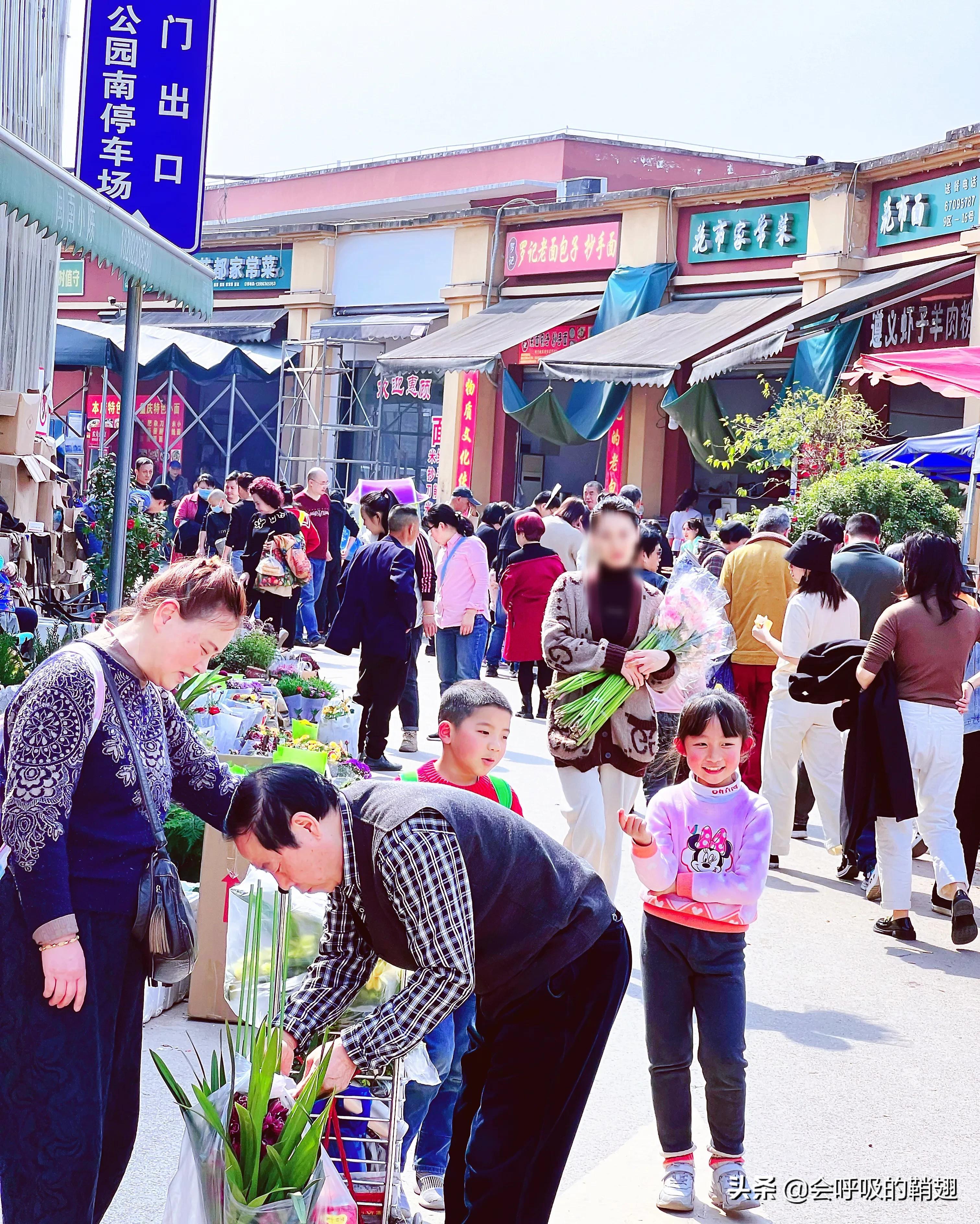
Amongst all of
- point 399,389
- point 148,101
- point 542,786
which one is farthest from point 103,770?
point 399,389

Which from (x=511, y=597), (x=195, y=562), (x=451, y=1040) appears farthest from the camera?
(x=511, y=597)

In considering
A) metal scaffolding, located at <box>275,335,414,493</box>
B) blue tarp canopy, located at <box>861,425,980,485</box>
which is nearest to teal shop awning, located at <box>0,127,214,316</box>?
blue tarp canopy, located at <box>861,425,980,485</box>

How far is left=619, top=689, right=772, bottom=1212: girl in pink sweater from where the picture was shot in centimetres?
403

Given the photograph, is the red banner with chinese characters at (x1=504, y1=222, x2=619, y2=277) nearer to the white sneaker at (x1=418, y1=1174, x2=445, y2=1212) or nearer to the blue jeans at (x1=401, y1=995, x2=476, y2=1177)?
the blue jeans at (x1=401, y1=995, x2=476, y2=1177)

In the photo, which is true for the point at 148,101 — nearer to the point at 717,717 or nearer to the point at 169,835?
the point at 169,835

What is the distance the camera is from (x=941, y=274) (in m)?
15.8

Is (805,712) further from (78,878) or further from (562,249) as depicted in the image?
(562,249)

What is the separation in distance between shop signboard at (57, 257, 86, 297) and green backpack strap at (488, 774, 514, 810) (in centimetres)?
2855

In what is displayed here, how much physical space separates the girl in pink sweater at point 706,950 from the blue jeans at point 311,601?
10.5 metres

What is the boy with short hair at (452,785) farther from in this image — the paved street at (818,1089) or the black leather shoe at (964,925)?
the black leather shoe at (964,925)

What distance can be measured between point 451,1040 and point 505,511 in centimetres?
1150

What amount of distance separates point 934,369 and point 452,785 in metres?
8.68

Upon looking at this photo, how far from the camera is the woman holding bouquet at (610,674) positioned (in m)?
5.84

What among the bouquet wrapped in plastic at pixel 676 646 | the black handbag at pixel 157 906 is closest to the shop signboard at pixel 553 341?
the bouquet wrapped in plastic at pixel 676 646
